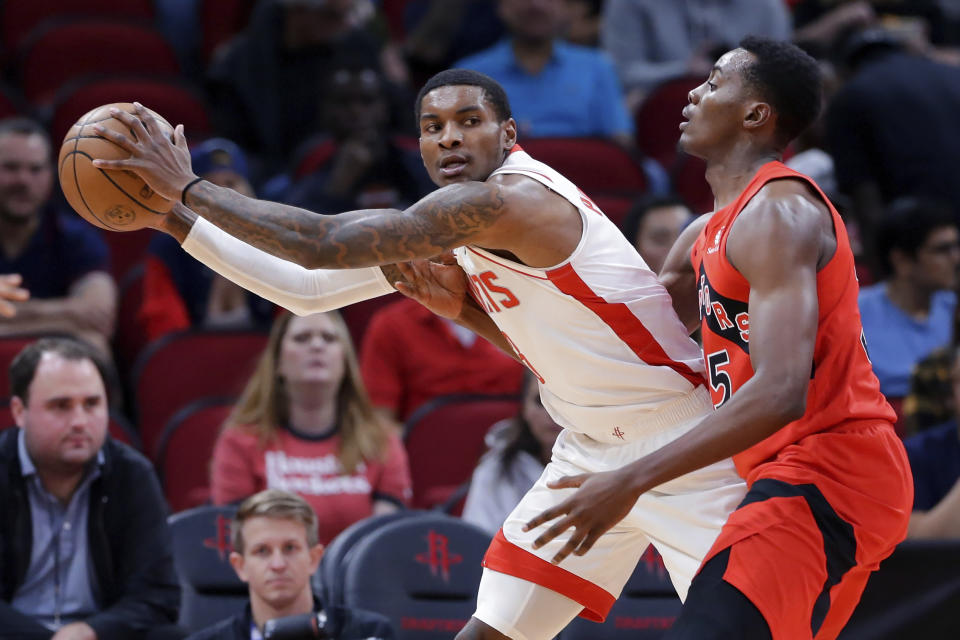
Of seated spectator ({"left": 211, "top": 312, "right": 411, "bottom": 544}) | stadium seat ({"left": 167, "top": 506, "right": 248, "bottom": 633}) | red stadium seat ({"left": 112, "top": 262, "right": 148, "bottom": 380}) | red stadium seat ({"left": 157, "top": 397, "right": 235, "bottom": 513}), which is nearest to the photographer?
stadium seat ({"left": 167, "top": 506, "right": 248, "bottom": 633})

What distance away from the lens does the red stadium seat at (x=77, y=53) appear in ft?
28.8

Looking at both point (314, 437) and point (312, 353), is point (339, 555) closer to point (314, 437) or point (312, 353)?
point (314, 437)

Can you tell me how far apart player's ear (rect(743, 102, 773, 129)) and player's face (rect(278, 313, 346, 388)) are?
2867 mm

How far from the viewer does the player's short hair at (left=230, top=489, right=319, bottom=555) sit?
481cm

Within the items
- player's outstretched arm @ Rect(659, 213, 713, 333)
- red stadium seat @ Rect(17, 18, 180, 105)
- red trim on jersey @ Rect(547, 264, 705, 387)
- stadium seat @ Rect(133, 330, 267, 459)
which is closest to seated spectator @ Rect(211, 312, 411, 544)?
stadium seat @ Rect(133, 330, 267, 459)

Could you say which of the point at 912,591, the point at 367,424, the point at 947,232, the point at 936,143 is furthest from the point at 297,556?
the point at 936,143

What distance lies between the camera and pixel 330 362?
6008 mm

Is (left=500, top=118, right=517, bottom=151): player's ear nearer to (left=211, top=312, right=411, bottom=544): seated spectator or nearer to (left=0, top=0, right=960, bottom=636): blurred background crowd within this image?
(left=0, top=0, right=960, bottom=636): blurred background crowd

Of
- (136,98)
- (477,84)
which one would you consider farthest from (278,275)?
(136,98)

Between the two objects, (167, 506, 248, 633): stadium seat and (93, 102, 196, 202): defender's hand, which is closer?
(93, 102, 196, 202): defender's hand

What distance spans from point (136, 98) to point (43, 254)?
1681mm

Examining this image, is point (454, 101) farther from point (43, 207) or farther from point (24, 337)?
point (43, 207)

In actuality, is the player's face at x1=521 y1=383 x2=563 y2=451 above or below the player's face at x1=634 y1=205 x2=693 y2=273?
below

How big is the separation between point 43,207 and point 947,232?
454 cm
